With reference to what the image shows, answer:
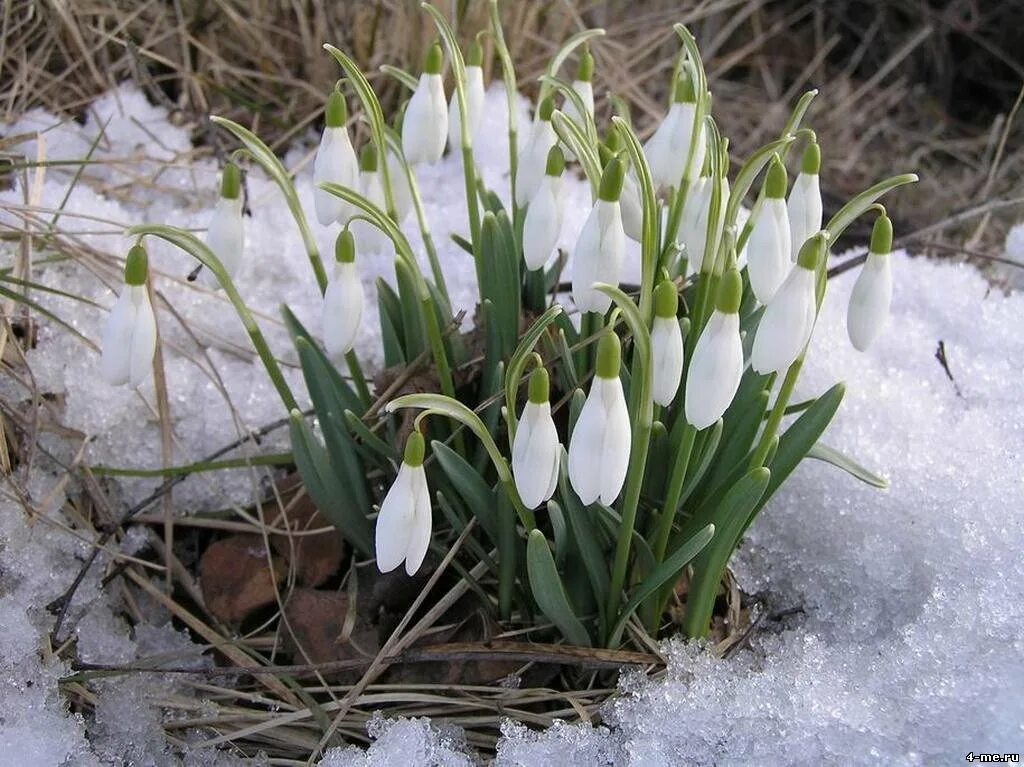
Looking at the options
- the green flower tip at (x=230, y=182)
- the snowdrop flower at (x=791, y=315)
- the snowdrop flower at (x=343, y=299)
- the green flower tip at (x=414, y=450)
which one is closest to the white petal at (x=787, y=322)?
the snowdrop flower at (x=791, y=315)

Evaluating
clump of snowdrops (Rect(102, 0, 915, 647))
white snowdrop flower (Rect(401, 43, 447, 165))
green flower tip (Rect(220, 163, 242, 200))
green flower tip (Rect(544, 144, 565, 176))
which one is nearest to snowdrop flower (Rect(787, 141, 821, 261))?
clump of snowdrops (Rect(102, 0, 915, 647))

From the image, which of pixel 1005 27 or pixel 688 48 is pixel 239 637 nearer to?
pixel 688 48

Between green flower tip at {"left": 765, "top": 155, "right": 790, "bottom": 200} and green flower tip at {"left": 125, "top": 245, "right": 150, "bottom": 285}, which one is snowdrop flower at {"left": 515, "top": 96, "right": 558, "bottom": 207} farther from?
green flower tip at {"left": 125, "top": 245, "right": 150, "bottom": 285}

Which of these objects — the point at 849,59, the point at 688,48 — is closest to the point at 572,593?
the point at 688,48

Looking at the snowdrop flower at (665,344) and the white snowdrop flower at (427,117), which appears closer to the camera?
the snowdrop flower at (665,344)

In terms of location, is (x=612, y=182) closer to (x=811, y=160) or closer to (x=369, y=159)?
(x=811, y=160)

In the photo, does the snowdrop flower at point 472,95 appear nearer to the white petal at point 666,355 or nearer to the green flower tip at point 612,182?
the green flower tip at point 612,182
